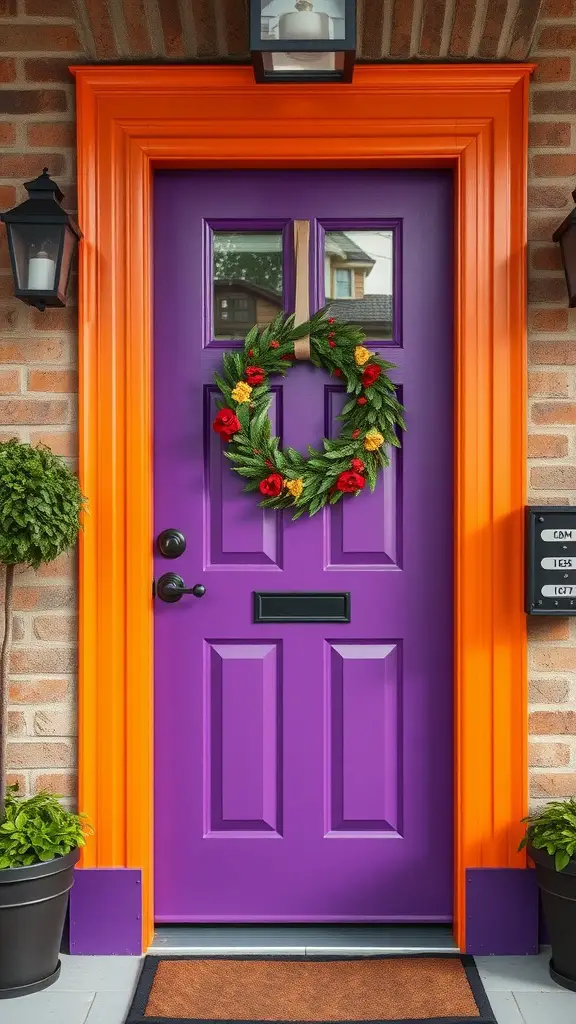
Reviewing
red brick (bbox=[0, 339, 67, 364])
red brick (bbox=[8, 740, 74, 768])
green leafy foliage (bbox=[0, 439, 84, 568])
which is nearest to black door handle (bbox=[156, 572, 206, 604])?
green leafy foliage (bbox=[0, 439, 84, 568])

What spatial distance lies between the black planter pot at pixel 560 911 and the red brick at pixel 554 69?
203 centimetres

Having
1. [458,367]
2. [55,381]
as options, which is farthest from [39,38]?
[458,367]

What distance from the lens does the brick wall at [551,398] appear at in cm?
229

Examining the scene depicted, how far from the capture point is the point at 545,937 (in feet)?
7.54

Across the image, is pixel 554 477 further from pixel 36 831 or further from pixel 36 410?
pixel 36 831

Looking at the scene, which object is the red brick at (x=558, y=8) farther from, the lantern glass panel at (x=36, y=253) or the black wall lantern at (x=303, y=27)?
the lantern glass panel at (x=36, y=253)

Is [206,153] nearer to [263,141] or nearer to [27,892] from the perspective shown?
[263,141]

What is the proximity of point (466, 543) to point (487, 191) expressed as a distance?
0.96 m

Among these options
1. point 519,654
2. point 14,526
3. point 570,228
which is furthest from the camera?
point 519,654

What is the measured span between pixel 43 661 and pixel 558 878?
4.70 feet

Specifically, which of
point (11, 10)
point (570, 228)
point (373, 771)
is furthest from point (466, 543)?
point (11, 10)

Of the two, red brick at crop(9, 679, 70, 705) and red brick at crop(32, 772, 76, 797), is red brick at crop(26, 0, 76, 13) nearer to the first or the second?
red brick at crop(9, 679, 70, 705)

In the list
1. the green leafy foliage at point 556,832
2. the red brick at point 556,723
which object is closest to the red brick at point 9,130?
the red brick at point 556,723

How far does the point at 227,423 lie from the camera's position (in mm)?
2324
